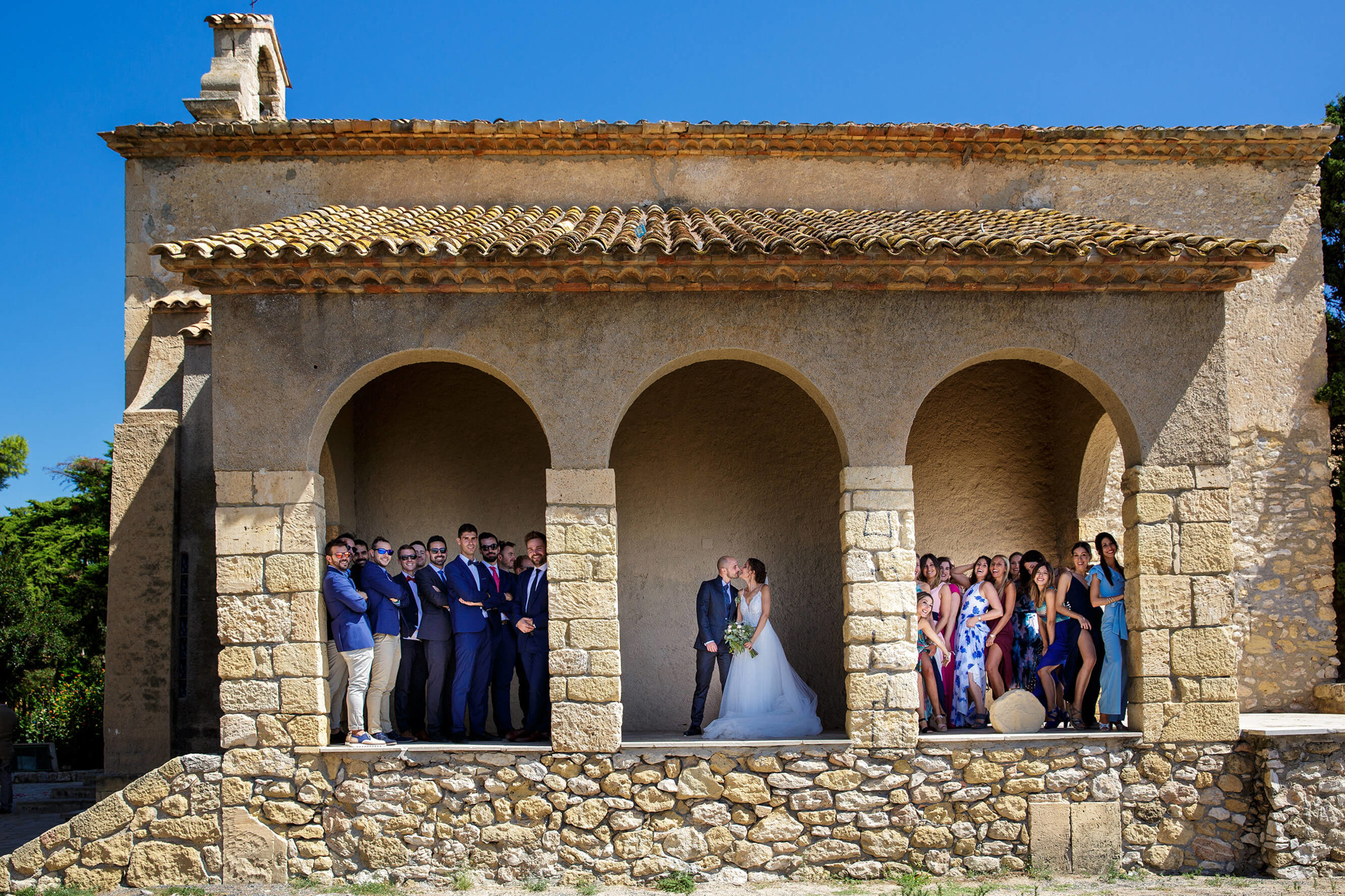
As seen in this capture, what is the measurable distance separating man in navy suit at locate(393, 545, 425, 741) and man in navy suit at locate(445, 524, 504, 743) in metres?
0.36

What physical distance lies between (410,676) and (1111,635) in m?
5.30

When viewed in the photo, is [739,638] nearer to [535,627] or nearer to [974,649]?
[535,627]

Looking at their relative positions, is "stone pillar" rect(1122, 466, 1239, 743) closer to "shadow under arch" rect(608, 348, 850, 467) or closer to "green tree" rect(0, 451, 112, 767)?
"shadow under arch" rect(608, 348, 850, 467)

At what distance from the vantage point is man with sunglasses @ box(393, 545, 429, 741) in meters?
8.17

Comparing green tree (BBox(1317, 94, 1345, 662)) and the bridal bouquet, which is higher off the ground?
green tree (BBox(1317, 94, 1345, 662))

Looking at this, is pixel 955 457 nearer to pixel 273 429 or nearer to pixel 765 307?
pixel 765 307

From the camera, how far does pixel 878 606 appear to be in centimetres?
746

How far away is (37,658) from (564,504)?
40.2ft

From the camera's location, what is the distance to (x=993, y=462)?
34.2ft

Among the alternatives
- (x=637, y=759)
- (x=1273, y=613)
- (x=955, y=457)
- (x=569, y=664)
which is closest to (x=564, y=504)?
(x=569, y=664)

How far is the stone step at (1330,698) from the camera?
33.4 ft

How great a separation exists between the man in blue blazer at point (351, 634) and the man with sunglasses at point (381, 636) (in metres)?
0.09

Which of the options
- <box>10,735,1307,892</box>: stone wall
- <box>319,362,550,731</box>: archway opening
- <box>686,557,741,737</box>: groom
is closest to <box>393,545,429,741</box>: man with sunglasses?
<box>10,735,1307,892</box>: stone wall

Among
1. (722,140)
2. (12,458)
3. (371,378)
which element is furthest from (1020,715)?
(12,458)
